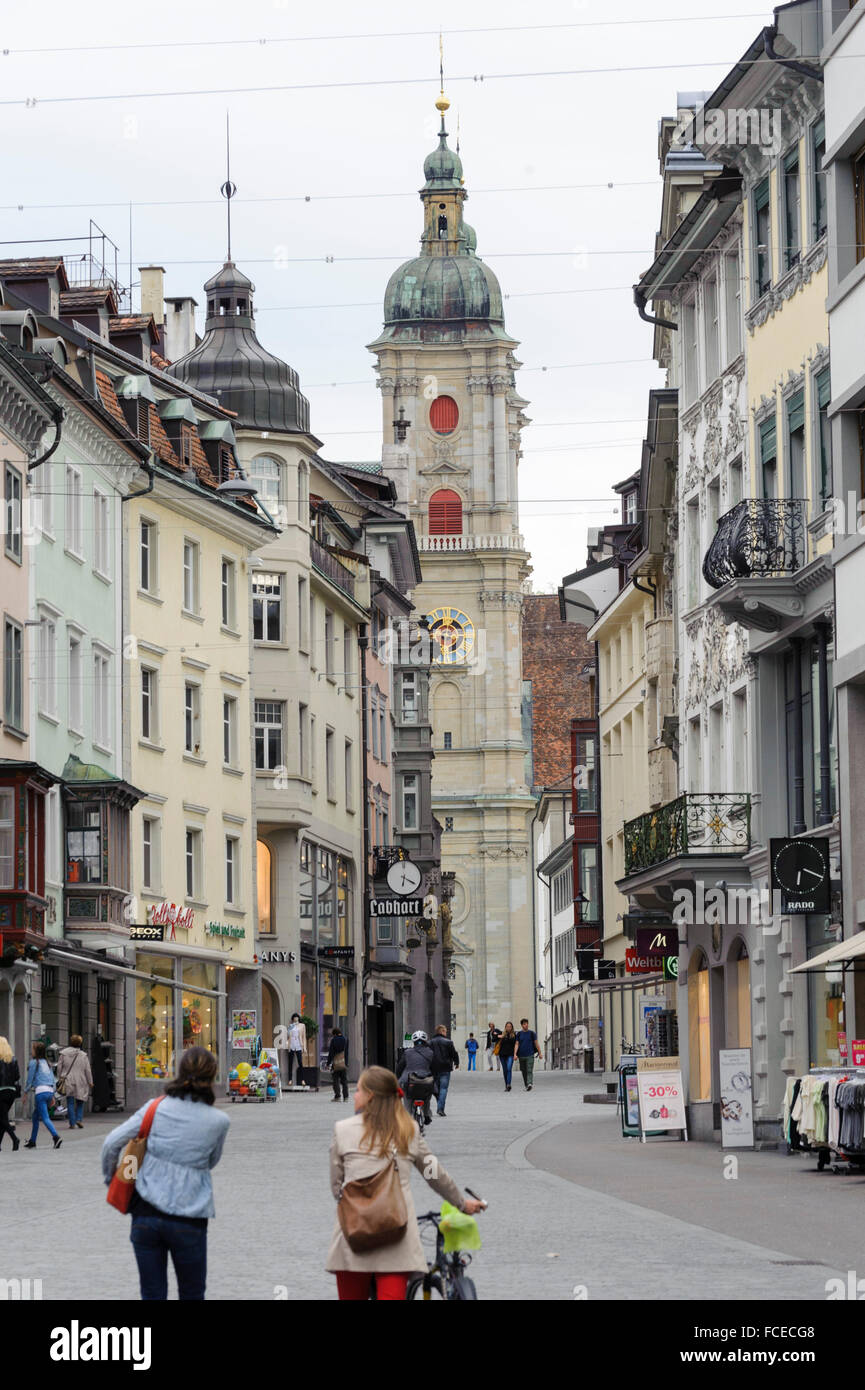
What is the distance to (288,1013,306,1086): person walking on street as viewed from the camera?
55875 millimetres

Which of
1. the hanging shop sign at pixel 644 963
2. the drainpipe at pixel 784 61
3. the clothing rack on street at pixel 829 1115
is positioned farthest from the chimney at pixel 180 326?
the clothing rack on street at pixel 829 1115

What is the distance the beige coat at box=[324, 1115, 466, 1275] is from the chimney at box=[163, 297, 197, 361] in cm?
6098

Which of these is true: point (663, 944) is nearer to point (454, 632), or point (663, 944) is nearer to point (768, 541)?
point (768, 541)

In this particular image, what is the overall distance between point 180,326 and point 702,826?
1589 inches

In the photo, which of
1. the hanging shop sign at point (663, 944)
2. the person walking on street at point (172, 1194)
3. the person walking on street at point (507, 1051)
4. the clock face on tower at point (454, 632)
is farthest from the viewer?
the clock face on tower at point (454, 632)

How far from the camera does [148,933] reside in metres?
46.3

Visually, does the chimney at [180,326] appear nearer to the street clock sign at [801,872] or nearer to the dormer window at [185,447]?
the dormer window at [185,447]

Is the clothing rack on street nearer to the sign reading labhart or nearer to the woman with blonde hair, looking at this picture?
the woman with blonde hair

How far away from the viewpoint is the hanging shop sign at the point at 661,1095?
33.1 metres

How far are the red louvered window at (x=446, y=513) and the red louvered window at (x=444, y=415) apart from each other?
3351mm

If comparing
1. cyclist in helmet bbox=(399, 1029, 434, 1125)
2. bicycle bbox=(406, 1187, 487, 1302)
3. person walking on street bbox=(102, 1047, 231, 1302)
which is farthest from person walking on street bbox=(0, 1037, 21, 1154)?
bicycle bbox=(406, 1187, 487, 1302)

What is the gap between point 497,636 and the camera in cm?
12800

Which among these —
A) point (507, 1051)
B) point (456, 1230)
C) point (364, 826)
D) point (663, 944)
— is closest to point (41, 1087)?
point (663, 944)
